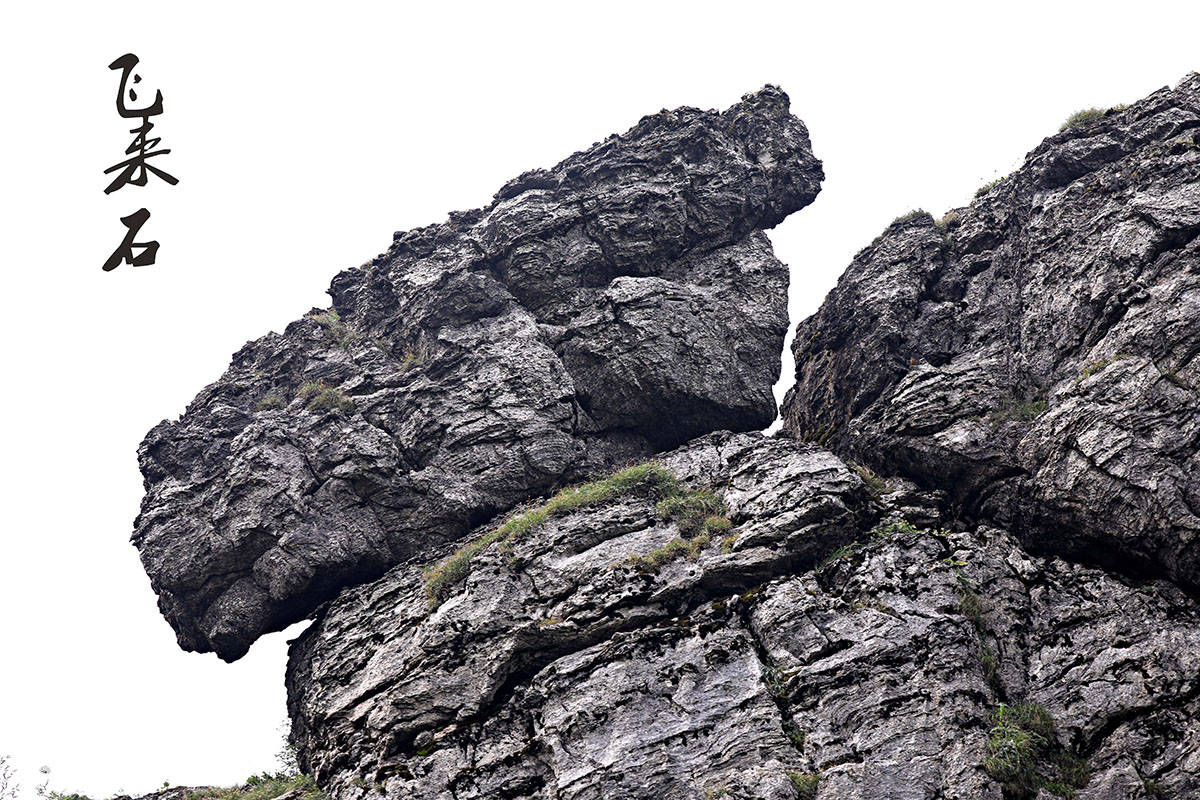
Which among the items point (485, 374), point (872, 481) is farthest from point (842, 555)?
point (485, 374)

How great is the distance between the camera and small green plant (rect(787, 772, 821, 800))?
1752 cm

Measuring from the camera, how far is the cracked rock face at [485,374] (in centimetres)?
2806

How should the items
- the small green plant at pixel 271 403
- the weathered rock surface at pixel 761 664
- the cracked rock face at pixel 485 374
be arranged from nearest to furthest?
the weathered rock surface at pixel 761 664 < the cracked rock face at pixel 485 374 < the small green plant at pixel 271 403

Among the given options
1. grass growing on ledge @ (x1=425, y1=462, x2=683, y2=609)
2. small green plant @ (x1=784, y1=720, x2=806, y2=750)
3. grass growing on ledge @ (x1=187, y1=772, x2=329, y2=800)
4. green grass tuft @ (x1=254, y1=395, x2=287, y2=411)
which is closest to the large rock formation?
small green plant @ (x1=784, y1=720, x2=806, y2=750)

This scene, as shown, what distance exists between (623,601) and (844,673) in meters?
6.38

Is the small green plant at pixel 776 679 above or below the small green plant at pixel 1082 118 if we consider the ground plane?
below

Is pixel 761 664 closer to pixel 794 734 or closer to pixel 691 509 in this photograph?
pixel 794 734

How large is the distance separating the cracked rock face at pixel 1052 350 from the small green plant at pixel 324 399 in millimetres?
18233

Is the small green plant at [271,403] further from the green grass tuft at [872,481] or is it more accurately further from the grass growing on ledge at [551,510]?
the green grass tuft at [872,481]

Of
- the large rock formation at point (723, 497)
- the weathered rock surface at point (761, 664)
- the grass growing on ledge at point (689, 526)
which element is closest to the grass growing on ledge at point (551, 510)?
the large rock formation at point (723, 497)

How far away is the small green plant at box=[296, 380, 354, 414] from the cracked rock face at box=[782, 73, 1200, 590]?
18233mm

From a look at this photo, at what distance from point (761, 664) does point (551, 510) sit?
8878mm

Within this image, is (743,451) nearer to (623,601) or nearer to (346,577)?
(623,601)

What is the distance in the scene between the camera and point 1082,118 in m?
30.3
